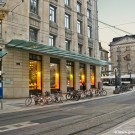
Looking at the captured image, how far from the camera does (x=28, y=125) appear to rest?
43.2ft

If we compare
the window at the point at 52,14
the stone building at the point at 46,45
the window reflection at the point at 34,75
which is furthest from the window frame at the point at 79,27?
the window reflection at the point at 34,75

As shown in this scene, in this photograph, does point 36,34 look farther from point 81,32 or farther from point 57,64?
point 81,32

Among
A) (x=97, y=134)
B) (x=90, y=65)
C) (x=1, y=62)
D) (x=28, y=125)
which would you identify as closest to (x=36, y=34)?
(x=1, y=62)

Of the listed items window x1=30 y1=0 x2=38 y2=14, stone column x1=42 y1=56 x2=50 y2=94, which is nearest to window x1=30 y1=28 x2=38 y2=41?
window x1=30 y1=0 x2=38 y2=14

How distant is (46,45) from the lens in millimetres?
33031

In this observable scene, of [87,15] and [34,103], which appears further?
[87,15]

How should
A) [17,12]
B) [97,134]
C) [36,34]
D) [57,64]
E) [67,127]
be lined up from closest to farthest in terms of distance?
[97,134], [67,127], [17,12], [36,34], [57,64]

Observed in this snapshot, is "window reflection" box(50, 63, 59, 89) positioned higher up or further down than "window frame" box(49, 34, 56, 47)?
further down

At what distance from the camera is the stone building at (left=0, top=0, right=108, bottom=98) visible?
30.9 meters

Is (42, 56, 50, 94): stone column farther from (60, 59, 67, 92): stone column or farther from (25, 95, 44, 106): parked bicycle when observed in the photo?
(25, 95, 44, 106): parked bicycle

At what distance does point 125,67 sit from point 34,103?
78401 millimetres

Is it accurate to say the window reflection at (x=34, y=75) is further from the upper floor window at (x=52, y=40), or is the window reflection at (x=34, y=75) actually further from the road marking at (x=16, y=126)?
the road marking at (x=16, y=126)

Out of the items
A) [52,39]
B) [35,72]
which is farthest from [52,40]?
[35,72]

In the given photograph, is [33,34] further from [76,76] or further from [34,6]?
[76,76]
